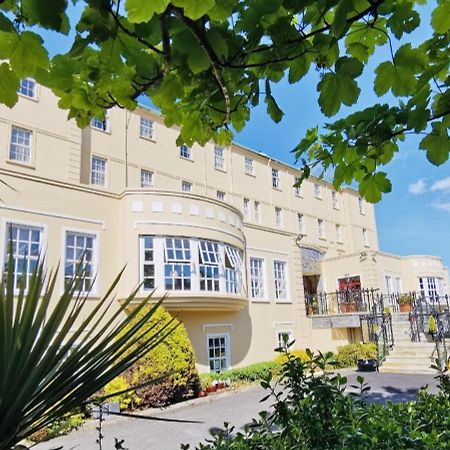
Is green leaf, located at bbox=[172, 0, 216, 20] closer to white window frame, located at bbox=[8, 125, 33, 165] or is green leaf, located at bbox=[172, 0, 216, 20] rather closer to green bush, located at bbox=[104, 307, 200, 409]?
green bush, located at bbox=[104, 307, 200, 409]

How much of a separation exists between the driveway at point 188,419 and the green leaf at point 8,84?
566 cm

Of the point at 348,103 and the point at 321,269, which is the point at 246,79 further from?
the point at 321,269

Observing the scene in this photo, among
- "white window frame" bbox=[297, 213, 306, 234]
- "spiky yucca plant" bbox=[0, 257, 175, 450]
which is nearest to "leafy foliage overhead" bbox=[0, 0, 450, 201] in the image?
"spiky yucca plant" bbox=[0, 257, 175, 450]

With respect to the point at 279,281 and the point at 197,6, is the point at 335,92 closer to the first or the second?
the point at 197,6

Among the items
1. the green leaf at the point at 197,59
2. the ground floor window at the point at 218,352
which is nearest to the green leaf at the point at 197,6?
the green leaf at the point at 197,59

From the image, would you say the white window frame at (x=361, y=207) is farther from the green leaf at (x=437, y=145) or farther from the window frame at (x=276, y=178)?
the green leaf at (x=437, y=145)

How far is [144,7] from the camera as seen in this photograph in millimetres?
1232

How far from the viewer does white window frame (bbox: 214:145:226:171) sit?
24033mm

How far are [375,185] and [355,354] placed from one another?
1724cm

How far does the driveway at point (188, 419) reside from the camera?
8.12 meters

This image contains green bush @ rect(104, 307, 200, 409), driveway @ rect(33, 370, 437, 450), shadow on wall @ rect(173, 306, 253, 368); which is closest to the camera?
driveway @ rect(33, 370, 437, 450)

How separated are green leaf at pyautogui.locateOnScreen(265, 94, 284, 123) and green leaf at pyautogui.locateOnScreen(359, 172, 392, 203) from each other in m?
0.93

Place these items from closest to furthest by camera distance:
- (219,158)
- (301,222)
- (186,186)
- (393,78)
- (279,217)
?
(393,78) → (186,186) → (219,158) → (279,217) → (301,222)

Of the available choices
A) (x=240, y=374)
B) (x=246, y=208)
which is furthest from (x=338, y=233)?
(x=240, y=374)
